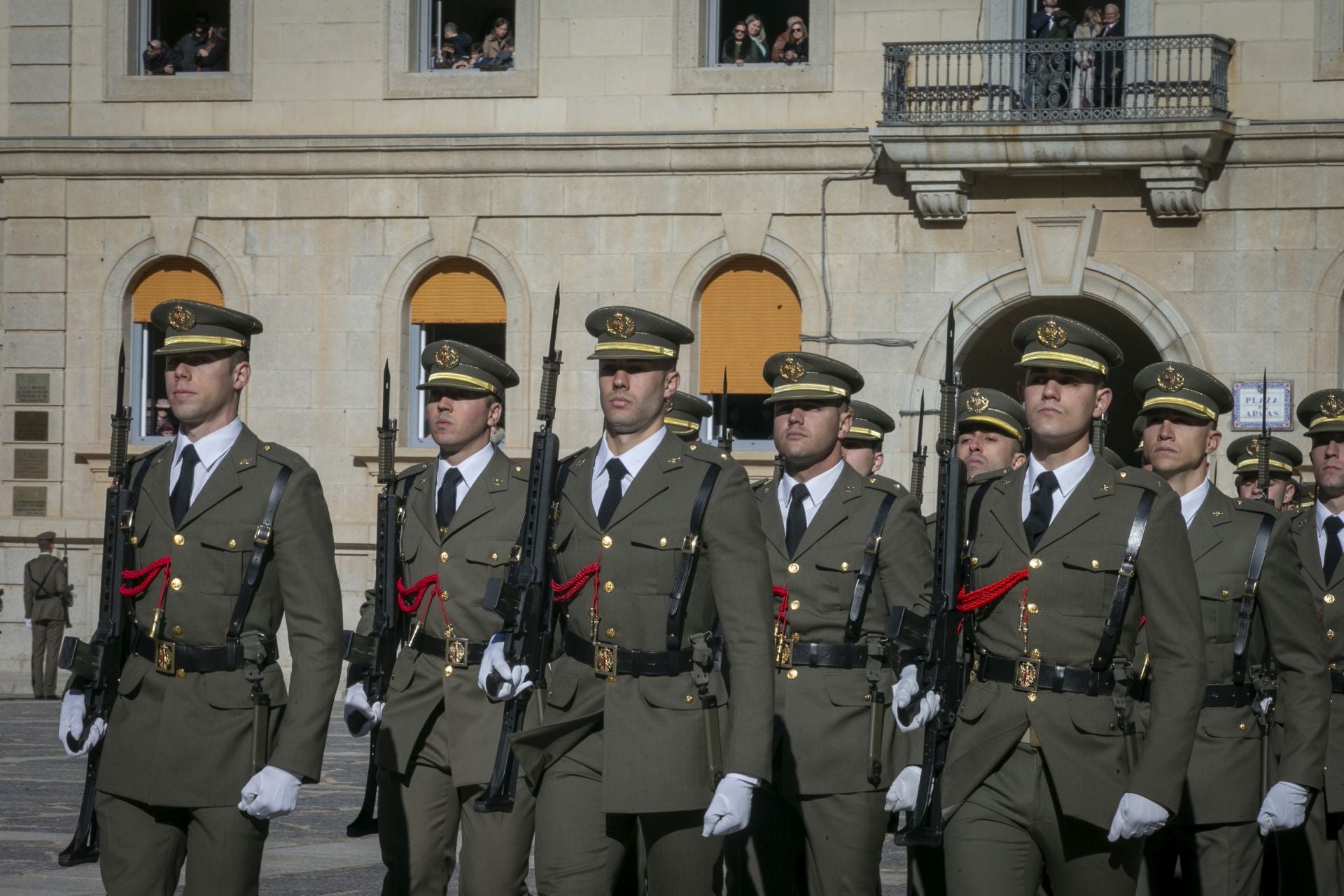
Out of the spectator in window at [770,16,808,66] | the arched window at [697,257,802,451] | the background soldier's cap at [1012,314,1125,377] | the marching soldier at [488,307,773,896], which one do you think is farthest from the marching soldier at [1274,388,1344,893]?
the spectator in window at [770,16,808,66]

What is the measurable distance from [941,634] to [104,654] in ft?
7.95

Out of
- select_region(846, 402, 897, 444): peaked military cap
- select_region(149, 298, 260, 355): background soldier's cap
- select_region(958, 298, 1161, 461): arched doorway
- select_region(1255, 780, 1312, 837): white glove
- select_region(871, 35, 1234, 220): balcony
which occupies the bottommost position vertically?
select_region(1255, 780, 1312, 837): white glove

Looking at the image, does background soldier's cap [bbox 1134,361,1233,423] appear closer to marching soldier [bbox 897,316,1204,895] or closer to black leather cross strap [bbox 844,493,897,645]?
black leather cross strap [bbox 844,493,897,645]

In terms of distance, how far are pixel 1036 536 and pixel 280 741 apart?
226 cm

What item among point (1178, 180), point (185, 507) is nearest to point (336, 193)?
point (1178, 180)

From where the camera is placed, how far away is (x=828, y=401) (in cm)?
855

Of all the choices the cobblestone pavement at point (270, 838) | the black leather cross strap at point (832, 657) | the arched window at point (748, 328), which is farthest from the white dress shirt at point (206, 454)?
the arched window at point (748, 328)

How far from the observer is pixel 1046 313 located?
21.0 meters

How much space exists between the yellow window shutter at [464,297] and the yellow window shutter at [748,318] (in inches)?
83.0

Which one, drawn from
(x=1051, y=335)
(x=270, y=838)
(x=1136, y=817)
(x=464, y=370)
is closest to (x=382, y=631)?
(x=464, y=370)

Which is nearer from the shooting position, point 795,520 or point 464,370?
point 795,520

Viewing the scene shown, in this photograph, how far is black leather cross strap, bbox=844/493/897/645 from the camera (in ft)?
26.9

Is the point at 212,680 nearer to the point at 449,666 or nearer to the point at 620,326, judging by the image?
the point at 620,326

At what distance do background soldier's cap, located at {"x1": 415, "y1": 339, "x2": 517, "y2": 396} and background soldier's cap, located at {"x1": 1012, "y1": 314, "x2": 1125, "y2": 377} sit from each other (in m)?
2.70
